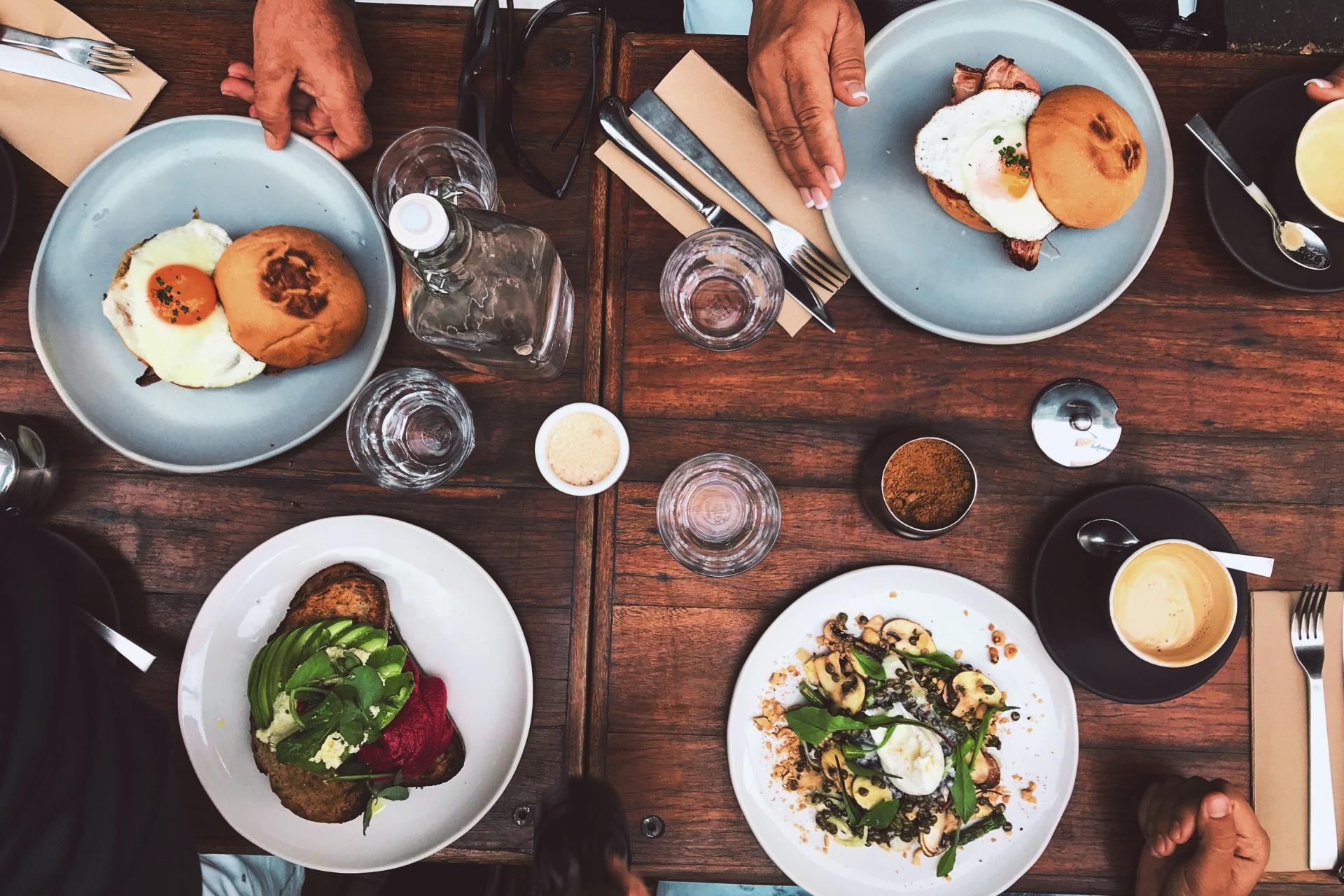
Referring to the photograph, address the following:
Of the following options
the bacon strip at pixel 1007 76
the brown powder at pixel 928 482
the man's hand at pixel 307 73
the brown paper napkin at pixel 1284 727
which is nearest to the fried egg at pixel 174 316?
the man's hand at pixel 307 73

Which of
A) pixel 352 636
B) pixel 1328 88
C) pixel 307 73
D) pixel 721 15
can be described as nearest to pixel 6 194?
pixel 307 73

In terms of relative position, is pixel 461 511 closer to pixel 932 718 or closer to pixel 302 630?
pixel 302 630

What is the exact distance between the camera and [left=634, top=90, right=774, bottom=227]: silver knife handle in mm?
1200

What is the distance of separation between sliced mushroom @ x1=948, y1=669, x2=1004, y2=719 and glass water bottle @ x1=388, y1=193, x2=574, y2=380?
0.82 meters

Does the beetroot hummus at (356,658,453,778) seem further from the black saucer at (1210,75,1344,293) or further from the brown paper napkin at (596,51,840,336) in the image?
the black saucer at (1210,75,1344,293)

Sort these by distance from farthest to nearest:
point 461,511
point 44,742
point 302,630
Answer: point 461,511
point 302,630
point 44,742

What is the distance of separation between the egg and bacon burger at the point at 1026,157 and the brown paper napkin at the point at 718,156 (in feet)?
0.69

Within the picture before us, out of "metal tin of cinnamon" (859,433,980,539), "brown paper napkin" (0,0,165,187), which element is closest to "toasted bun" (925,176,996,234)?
"metal tin of cinnamon" (859,433,980,539)

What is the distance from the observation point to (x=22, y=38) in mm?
1195

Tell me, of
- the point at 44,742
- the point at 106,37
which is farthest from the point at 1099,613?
the point at 106,37

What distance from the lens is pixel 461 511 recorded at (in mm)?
1195

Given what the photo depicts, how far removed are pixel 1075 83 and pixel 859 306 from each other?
0.51 meters

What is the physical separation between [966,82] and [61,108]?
1461mm

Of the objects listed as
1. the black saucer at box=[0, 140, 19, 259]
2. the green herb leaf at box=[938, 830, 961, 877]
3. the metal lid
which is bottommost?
the green herb leaf at box=[938, 830, 961, 877]
